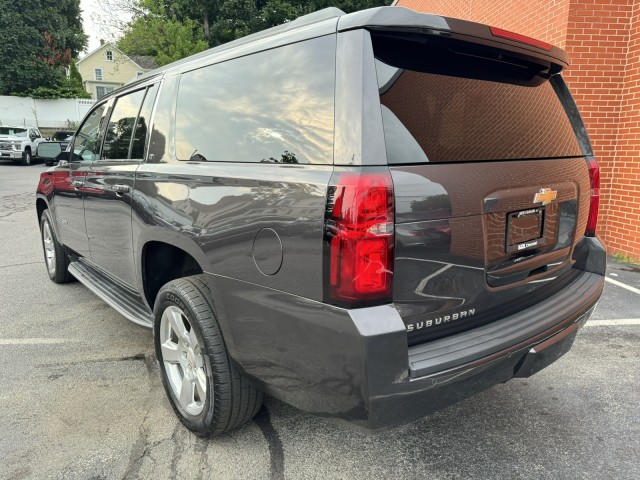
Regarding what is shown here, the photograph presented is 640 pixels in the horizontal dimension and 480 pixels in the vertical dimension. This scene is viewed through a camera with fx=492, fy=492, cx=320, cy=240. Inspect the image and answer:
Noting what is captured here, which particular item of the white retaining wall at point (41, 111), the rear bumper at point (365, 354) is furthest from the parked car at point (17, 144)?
the rear bumper at point (365, 354)

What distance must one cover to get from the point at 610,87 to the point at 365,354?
622cm

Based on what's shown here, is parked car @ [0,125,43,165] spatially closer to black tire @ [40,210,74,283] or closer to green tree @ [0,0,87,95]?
green tree @ [0,0,87,95]

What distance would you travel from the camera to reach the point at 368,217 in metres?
1.73

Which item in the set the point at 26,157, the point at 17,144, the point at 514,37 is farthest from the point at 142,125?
the point at 26,157

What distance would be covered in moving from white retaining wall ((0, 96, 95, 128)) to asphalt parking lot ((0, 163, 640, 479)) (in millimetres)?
36488

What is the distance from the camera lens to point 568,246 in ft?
8.53

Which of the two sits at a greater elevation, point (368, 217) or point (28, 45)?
point (28, 45)

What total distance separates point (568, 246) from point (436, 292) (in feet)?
3.60

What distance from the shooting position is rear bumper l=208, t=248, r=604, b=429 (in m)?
1.73

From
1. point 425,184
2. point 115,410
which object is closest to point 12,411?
point 115,410

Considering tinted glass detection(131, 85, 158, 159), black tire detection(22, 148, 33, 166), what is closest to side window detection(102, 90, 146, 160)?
tinted glass detection(131, 85, 158, 159)

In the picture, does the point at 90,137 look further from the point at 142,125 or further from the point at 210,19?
the point at 210,19

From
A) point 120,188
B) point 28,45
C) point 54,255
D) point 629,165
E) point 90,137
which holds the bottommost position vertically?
point 54,255

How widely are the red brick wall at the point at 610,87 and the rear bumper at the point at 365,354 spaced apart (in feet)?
15.6
